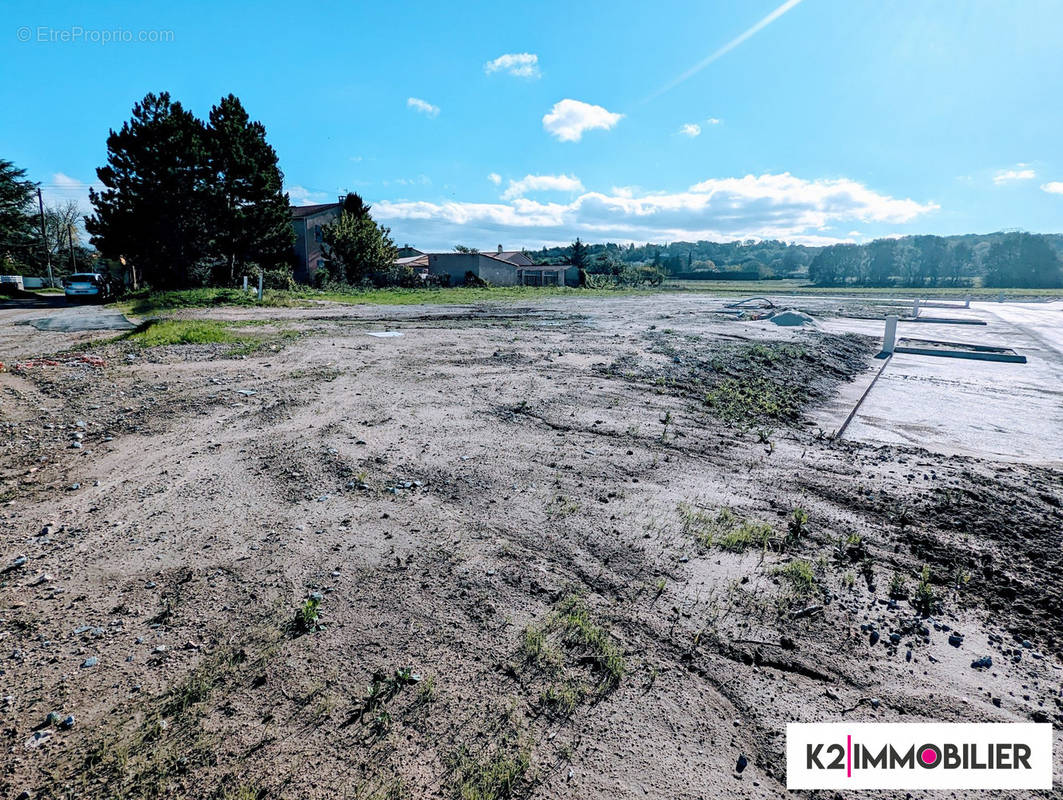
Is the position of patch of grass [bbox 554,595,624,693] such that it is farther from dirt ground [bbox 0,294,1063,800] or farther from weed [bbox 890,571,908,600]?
weed [bbox 890,571,908,600]

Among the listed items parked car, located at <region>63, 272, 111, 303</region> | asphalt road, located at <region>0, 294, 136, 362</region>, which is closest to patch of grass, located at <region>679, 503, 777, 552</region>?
asphalt road, located at <region>0, 294, 136, 362</region>

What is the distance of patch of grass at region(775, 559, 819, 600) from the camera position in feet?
11.7

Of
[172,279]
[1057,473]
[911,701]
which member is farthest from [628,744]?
[172,279]

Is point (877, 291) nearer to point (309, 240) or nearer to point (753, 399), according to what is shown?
point (309, 240)

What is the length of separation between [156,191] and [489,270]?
36738 millimetres

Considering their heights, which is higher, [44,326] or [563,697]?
[44,326]

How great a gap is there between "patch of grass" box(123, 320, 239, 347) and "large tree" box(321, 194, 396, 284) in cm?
2748

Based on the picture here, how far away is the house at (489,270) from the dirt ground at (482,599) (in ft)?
171

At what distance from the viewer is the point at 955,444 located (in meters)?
6.89

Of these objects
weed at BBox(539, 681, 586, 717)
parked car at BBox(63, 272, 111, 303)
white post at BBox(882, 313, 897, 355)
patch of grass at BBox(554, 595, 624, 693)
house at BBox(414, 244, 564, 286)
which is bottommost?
weed at BBox(539, 681, 586, 717)

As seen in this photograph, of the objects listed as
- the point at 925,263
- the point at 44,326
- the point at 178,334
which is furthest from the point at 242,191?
the point at 925,263

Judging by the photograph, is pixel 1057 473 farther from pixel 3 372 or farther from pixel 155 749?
pixel 3 372

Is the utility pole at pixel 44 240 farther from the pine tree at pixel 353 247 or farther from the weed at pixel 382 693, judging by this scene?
the weed at pixel 382 693

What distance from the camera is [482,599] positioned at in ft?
11.3
